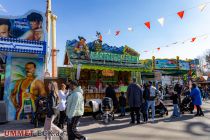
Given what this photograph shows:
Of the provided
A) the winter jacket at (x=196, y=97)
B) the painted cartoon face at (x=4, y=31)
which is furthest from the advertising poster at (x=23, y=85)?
the winter jacket at (x=196, y=97)

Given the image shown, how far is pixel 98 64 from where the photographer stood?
1720 centimetres

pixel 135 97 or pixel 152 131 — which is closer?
pixel 152 131

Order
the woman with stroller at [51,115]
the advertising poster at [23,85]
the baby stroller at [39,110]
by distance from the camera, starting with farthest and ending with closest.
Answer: the advertising poster at [23,85]
the baby stroller at [39,110]
the woman with stroller at [51,115]

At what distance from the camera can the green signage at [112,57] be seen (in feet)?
58.1

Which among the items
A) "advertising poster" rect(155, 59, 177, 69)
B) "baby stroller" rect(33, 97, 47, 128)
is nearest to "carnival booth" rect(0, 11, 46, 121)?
"baby stroller" rect(33, 97, 47, 128)

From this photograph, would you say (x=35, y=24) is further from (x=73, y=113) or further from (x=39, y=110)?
(x=73, y=113)

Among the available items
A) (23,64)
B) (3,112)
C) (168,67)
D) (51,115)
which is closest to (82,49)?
(23,64)

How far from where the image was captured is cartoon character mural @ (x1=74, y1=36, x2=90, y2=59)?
55.4 ft

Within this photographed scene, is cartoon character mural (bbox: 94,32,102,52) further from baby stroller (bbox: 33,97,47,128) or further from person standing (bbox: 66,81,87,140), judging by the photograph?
person standing (bbox: 66,81,87,140)

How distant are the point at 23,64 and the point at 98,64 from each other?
256 inches

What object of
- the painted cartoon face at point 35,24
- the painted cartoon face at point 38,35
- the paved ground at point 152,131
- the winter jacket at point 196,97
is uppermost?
the painted cartoon face at point 35,24

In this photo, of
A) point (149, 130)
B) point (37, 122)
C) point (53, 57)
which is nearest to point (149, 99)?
point (149, 130)

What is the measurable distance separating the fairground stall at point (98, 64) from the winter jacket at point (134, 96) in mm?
4680

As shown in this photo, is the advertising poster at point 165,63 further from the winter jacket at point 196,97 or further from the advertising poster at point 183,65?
the winter jacket at point 196,97
